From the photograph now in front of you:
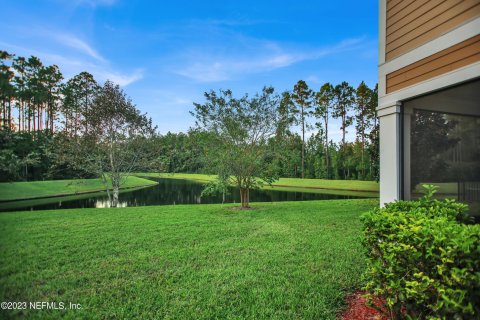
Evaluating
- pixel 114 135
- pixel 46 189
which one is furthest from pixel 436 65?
pixel 46 189

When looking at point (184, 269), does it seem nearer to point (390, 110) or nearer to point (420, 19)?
point (390, 110)

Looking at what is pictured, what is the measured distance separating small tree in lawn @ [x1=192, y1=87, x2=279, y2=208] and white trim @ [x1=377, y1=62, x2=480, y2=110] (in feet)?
18.1

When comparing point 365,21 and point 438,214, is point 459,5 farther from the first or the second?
point 365,21

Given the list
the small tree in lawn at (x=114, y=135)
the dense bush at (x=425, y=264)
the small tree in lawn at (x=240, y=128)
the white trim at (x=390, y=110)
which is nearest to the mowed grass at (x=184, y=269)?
the dense bush at (x=425, y=264)

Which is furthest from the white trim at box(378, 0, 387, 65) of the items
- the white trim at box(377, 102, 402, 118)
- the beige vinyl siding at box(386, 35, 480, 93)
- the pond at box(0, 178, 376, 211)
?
the pond at box(0, 178, 376, 211)

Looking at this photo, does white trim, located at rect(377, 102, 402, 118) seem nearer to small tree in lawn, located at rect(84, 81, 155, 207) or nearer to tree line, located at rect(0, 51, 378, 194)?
tree line, located at rect(0, 51, 378, 194)

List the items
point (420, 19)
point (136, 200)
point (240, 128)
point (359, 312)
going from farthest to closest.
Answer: point (136, 200) → point (240, 128) → point (420, 19) → point (359, 312)

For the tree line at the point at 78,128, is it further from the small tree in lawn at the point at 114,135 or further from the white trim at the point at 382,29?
the white trim at the point at 382,29

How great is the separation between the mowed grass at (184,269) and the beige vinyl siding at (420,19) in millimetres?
2990

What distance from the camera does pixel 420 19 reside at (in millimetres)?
→ 3252

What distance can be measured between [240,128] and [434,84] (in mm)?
6451

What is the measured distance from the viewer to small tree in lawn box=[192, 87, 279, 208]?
902cm

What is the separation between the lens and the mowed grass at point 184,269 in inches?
101

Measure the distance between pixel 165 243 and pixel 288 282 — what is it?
2598 mm
